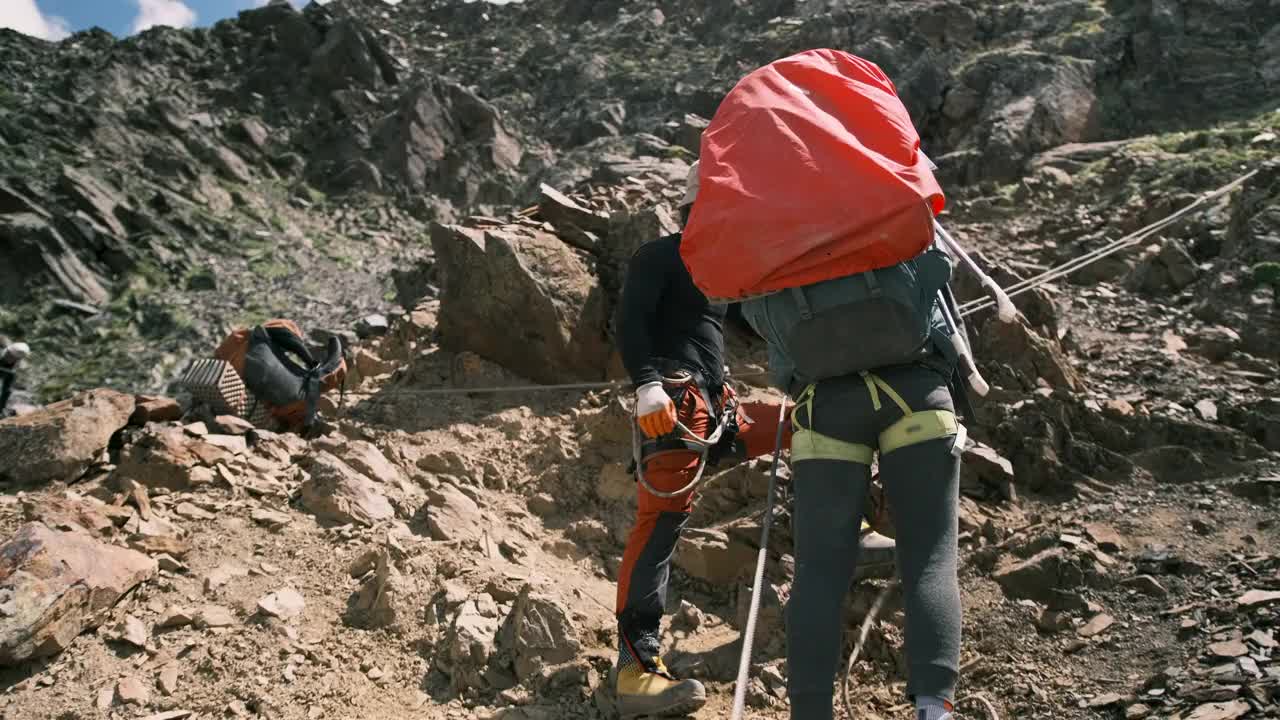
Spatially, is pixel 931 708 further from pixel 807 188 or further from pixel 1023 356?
pixel 1023 356

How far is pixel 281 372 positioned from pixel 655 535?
4.12 m

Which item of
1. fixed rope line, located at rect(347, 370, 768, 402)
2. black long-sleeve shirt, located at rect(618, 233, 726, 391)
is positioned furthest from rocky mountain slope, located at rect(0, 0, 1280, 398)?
black long-sleeve shirt, located at rect(618, 233, 726, 391)

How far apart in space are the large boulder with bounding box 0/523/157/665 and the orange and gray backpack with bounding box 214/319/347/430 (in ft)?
7.40

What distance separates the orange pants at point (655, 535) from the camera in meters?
3.65

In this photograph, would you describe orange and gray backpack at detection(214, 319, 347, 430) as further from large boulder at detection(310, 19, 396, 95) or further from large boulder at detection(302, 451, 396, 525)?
large boulder at detection(310, 19, 396, 95)

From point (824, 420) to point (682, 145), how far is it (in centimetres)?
1454

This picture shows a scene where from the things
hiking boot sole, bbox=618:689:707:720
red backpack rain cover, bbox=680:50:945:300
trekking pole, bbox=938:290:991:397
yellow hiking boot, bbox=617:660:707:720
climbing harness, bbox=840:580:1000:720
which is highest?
red backpack rain cover, bbox=680:50:945:300

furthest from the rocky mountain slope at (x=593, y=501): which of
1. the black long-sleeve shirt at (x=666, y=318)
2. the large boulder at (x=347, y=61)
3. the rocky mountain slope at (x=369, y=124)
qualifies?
the large boulder at (x=347, y=61)

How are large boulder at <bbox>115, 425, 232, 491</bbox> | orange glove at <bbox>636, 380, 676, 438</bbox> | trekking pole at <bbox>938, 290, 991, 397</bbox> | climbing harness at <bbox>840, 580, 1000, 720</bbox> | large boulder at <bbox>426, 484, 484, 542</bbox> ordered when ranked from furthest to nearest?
large boulder at <bbox>115, 425, 232, 491</bbox> < large boulder at <bbox>426, 484, 484, 542</bbox> < orange glove at <bbox>636, 380, 676, 438</bbox> < climbing harness at <bbox>840, 580, 1000, 720</bbox> < trekking pole at <bbox>938, 290, 991, 397</bbox>

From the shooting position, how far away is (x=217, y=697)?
3787 millimetres

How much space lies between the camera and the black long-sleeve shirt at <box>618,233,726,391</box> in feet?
13.3

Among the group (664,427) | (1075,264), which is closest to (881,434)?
(664,427)

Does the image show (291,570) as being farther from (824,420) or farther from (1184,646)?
(1184,646)

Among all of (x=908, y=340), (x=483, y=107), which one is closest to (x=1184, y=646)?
(x=908, y=340)
